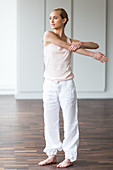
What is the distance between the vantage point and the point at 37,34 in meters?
6.78

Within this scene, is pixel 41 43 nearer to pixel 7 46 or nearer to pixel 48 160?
pixel 7 46

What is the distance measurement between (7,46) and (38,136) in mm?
3717

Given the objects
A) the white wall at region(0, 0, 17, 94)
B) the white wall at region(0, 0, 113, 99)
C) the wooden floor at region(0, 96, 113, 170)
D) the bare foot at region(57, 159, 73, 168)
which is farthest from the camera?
the white wall at region(0, 0, 17, 94)

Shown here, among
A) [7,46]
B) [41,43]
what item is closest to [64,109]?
[41,43]

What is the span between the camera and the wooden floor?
3.10m

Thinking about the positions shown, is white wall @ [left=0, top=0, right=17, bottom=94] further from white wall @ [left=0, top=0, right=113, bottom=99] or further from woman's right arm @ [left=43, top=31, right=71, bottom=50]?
woman's right arm @ [left=43, top=31, right=71, bottom=50]

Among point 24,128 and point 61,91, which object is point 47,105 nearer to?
point 61,91

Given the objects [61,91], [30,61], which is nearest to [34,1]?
[30,61]

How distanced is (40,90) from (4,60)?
1.09m

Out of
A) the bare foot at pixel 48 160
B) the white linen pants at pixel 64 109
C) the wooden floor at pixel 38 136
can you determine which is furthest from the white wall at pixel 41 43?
the white linen pants at pixel 64 109

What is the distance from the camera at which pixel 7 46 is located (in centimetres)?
740

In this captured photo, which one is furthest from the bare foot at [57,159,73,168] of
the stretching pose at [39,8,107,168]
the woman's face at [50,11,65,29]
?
the woman's face at [50,11,65,29]

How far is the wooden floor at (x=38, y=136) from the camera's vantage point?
10.2ft

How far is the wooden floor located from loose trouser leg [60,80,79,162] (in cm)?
17
